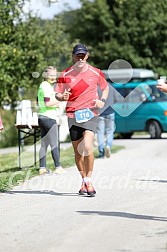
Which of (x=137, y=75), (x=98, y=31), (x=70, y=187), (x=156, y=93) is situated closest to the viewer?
(x=70, y=187)

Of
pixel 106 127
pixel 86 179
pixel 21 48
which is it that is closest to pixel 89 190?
pixel 86 179

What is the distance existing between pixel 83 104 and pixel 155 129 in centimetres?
1775

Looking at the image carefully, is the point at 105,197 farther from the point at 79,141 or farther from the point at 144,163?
the point at 144,163

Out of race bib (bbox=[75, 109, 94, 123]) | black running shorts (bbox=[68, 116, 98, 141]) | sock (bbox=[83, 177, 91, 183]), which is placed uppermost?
race bib (bbox=[75, 109, 94, 123])

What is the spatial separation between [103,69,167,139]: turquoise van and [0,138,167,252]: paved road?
13945 mm

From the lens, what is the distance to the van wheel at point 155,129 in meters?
28.5

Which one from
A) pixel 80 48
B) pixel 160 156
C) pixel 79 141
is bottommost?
pixel 160 156

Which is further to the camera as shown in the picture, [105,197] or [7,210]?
[105,197]

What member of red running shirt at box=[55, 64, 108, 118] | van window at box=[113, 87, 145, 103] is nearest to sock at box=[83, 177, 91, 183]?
red running shirt at box=[55, 64, 108, 118]

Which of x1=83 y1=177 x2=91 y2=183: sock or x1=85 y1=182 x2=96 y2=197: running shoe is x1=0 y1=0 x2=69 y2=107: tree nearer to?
x1=83 y1=177 x2=91 y2=183: sock

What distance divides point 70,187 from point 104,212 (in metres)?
2.95

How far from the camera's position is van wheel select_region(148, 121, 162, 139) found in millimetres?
28516

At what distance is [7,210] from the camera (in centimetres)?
975

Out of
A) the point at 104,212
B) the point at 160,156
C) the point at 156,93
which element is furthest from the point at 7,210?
the point at 156,93
